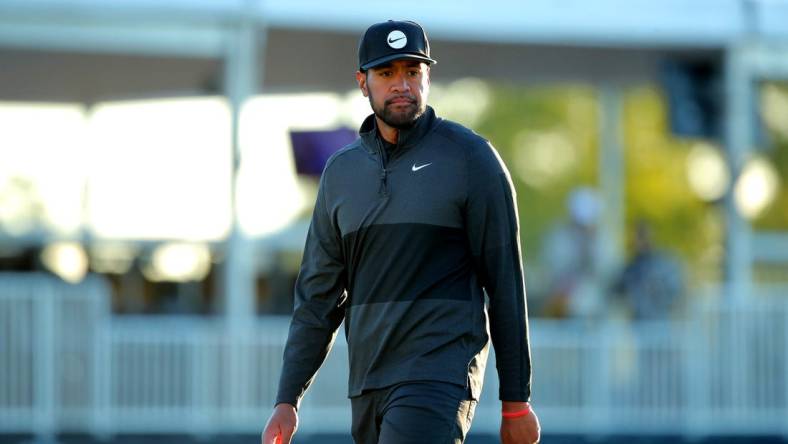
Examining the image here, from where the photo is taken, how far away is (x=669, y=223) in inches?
1767

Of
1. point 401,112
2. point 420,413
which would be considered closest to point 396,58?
point 401,112

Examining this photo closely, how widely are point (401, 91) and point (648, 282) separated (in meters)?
11.2

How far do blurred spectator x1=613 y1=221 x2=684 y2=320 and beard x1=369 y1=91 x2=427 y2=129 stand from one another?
1087 centimetres

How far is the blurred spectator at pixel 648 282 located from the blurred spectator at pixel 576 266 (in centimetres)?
166

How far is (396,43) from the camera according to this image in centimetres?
549

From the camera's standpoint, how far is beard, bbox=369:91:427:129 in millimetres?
5520

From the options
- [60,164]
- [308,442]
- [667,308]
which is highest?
[60,164]

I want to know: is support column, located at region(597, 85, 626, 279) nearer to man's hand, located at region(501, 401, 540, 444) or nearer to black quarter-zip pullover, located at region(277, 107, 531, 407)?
black quarter-zip pullover, located at region(277, 107, 531, 407)

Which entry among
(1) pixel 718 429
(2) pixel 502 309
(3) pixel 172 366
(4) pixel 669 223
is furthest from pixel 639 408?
(4) pixel 669 223

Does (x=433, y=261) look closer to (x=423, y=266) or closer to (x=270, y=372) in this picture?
(x=423, y=266)

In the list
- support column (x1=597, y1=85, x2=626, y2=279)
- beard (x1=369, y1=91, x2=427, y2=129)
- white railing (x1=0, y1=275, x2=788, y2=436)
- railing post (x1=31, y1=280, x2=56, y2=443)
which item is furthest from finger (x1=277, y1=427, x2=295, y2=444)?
support column (x1=597, y1=85, x2=626, y2=279)

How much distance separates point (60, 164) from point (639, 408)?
8.20 meters

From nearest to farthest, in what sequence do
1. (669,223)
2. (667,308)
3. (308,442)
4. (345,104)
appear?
(308,442), (667,308), (345,104), (669,223)

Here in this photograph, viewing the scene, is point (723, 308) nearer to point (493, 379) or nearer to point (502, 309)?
point (493, 379)
